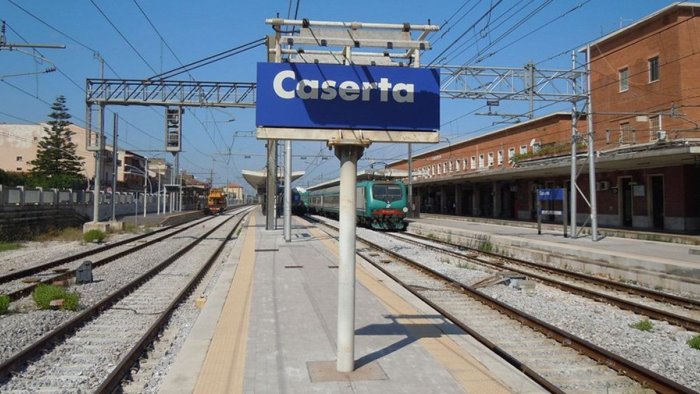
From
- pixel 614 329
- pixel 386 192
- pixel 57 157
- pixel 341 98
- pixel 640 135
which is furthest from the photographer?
pixel 57 157

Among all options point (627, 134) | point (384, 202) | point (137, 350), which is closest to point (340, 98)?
point (137, 350)

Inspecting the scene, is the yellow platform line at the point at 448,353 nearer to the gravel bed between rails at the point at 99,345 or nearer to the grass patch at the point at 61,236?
the gravel bed between rails at the point at 99,345

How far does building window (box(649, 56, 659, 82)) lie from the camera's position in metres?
29.3

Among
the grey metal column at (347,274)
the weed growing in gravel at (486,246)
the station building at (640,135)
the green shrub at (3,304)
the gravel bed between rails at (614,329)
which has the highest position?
the station building at (640,135)

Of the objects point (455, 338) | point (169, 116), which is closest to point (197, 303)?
point (455, 338)

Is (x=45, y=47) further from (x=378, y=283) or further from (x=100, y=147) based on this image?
(x=378, y=283)

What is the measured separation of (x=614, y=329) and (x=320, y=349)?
4.70 meters

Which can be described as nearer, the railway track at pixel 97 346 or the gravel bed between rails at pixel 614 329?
the railway track at pixel 97 346

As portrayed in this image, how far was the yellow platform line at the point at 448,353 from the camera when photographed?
496cm

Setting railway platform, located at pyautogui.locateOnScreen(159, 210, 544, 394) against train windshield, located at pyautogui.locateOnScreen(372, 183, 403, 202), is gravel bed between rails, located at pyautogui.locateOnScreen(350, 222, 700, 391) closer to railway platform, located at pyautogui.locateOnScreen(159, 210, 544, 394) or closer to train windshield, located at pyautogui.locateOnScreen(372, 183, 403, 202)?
railway platform, located at pyautogui.locateOnScreen(159, 210, 544, 394)

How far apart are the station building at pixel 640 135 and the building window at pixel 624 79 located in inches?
2.2

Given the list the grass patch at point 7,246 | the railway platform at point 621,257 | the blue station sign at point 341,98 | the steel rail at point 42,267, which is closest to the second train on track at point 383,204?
the railway platform at point 621,257

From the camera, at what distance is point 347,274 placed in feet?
17.2

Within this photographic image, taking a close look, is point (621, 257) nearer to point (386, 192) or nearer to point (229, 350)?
point (229, 350)
